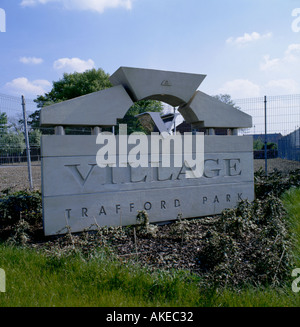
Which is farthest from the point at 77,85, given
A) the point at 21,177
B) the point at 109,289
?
the point at 109,289

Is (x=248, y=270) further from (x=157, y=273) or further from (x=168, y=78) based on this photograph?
(x=168, y=78)

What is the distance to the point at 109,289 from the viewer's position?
2428 mm

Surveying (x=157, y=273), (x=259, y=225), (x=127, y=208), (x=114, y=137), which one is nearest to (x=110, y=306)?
(x=157, y=273)

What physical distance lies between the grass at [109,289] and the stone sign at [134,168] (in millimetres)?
1172

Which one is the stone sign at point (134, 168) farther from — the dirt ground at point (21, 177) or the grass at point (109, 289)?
the dirt ground at point (21, 177)

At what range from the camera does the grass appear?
222cm

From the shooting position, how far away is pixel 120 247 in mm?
3613

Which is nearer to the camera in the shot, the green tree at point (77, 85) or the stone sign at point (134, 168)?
the stone sign at point (134, 168)

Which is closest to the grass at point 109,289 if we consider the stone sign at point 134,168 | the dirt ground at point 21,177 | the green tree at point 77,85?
the stone sign at point 134,168

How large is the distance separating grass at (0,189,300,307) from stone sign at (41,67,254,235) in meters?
1.17

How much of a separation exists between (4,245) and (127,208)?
1.78 metres

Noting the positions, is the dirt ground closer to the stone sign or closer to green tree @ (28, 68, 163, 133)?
the stone sign

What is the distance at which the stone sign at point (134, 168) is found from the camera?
4.06 metres

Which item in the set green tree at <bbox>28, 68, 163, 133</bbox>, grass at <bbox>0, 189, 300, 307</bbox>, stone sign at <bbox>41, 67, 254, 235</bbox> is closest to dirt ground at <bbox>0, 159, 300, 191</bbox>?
stone sign at <bbox>41, 67, 254, 235</bbox>
